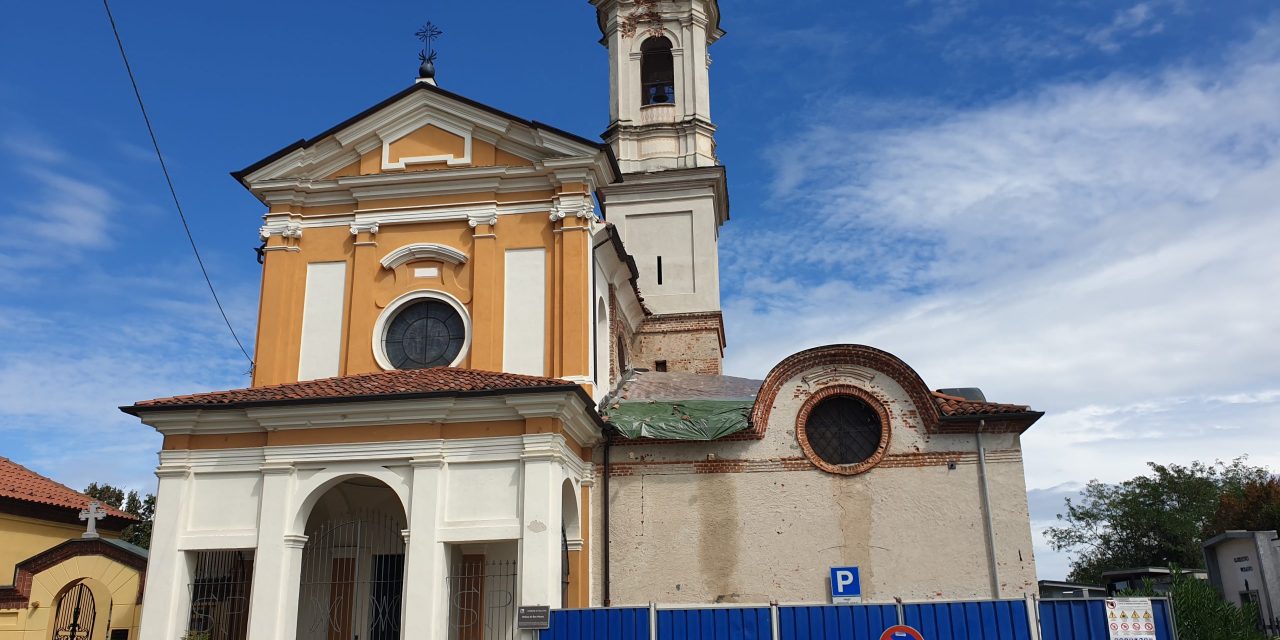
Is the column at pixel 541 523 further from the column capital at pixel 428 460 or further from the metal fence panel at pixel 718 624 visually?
the metal fence panel at pixel 718 624

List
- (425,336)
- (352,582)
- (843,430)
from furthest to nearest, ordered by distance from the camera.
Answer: (425,336)
(843,430)
(352,582)

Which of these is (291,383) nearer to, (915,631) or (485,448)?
(485,448)

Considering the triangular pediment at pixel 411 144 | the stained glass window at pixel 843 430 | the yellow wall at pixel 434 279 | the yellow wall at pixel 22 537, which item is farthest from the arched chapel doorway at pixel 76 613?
the stained glass window at pixel 843 430

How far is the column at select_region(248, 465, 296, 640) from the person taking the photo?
1256cm

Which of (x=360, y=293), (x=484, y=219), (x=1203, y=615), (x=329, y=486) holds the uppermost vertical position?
(x=484, y=219)

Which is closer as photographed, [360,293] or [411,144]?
[360,293]

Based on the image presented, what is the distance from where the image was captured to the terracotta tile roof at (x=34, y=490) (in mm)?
18391

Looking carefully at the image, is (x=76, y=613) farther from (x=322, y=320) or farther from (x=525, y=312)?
(x=525, y=312)

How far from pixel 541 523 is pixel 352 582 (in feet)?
13.0

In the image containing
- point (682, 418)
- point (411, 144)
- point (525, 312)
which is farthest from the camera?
point (411, 144)

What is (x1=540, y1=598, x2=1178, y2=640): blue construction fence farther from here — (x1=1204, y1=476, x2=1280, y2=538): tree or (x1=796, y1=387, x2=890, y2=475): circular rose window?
(x1=1204, y1=476, x2=1280, y2=538): tree

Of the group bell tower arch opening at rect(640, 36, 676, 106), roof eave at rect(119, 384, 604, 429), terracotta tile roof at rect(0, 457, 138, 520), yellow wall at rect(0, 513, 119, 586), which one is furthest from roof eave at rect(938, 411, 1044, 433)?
yellow wall at rect(0, 513, 119, 586)

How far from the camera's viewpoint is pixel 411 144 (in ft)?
55.4

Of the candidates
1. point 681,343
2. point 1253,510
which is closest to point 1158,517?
point 1253,510
